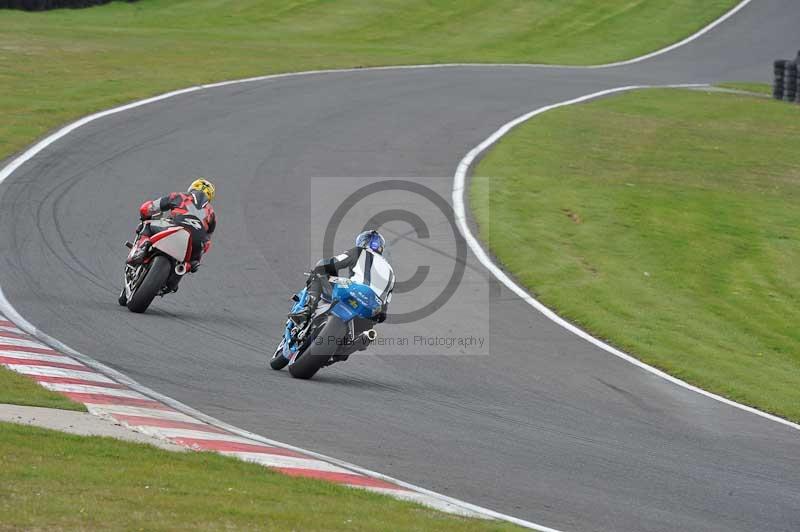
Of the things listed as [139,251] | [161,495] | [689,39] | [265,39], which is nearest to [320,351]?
[139,251]

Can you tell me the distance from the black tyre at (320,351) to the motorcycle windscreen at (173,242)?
2.93 meters

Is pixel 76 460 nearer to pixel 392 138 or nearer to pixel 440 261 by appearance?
pixel 440 261

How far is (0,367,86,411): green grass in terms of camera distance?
1027cm

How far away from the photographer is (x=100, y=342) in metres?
13.5

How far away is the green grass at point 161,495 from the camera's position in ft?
24.0

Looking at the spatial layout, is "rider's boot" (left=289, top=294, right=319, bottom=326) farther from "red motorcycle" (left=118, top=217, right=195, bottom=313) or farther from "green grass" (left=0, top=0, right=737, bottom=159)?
"green grass" (left=0, top=0, right=737, bottom=159)

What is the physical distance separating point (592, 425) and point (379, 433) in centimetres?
249

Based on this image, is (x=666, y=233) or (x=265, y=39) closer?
(x=666, y=233)

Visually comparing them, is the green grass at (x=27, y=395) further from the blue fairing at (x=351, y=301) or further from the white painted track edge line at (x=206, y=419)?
the blue fairing at (x=351, y=301)

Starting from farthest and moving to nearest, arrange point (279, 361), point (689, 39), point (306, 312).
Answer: point (689, 39) → point (279, 361) → point (306, 312)

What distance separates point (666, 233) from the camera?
70.1ft

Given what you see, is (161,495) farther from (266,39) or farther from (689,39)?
(689,39)

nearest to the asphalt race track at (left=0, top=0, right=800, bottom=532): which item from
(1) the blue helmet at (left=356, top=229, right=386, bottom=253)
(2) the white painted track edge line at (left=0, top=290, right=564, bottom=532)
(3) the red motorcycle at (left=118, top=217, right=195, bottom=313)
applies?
(2) the white painted track edge line at (left=0, top=290, right=564, bottom=532)

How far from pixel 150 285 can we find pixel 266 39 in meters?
28.1
